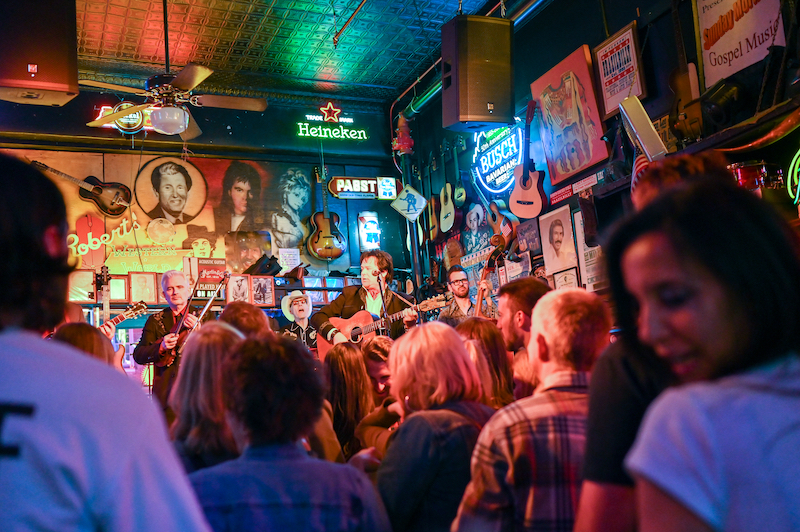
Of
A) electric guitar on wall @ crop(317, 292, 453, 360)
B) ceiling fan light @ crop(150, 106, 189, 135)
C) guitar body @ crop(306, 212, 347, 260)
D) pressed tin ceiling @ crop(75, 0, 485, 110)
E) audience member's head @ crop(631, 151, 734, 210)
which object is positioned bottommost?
electric guitar on wall @ crop(317, 292, 453, 360)

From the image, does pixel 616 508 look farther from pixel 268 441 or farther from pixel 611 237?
pixel 268 441

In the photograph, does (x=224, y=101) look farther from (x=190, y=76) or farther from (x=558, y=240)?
(x=558, y=240)

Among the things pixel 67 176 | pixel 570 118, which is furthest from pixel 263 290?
pixel 570 118

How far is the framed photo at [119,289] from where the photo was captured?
791 cm

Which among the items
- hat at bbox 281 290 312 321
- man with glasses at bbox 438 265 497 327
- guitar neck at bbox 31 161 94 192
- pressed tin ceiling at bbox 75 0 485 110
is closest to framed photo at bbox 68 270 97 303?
guitar neck at bbox 31 161 94 192

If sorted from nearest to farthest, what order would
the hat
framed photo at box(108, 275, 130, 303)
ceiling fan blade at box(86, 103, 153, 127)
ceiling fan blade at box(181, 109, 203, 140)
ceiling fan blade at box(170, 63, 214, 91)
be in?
ceiling fan blade at box(170, 63, 214, 91) → ceiling fan blade at box(86, 103, 153, 127) → ceiling fan blade at box(181, 109, 203, 140) → the hat → framed photo at box(108, 275, 130, 303)

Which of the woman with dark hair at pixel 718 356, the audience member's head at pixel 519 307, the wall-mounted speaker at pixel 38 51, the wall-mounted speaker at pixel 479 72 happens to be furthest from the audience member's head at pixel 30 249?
the wall-mounted speaker at pixel 479 72

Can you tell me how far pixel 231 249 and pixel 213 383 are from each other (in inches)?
288

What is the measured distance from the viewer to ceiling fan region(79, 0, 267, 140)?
6051 millimetres

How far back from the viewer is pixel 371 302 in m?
6.27

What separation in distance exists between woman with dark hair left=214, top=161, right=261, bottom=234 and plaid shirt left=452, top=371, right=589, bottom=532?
26.3 feet

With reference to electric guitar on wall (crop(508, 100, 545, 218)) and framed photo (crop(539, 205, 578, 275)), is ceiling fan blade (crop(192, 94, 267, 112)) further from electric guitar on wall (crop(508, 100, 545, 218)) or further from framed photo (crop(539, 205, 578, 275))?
framed photo (crop(539, 205, 578, 275))

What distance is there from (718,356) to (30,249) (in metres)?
0.87

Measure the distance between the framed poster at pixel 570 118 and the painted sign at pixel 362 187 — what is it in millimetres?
3134
